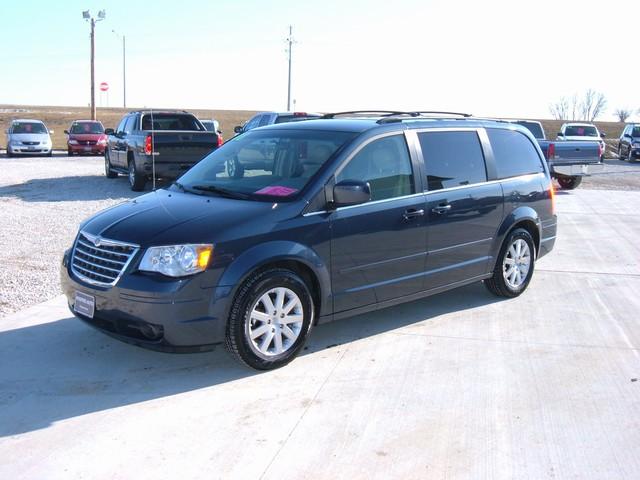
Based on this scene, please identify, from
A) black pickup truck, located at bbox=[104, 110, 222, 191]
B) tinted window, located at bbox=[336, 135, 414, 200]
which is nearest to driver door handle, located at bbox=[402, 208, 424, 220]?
tinted window, located at bbox=[336, 135, 414, 200]

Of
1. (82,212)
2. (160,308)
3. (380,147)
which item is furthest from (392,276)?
(82,212)

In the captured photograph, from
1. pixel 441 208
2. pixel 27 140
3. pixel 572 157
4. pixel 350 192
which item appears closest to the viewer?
pixel 350 192

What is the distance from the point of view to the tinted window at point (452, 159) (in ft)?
19.9

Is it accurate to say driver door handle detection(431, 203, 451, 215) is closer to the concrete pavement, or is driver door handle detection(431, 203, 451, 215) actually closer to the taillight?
the concrete pavement

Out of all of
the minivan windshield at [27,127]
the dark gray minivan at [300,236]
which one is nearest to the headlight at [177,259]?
the dark gray minivan at [300,236]

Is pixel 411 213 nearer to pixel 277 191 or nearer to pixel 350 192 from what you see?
pixel 350 192

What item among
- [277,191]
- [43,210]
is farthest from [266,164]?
[43,210]

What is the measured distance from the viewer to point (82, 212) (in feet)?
38.7

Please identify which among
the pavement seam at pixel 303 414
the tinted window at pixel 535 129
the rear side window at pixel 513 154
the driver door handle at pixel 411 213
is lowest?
the pavement seam at pixel 303 414

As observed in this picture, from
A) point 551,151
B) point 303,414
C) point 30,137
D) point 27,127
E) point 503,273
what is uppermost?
point 27,127

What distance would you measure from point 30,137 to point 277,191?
2444 centimetres

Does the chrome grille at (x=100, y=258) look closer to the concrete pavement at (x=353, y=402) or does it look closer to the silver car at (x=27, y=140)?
the concrete pavement at (x=353, y=402)

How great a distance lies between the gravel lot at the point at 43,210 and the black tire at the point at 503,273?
14.2 ft

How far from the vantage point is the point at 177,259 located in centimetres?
462
